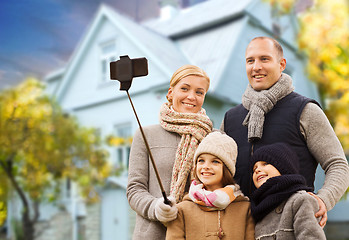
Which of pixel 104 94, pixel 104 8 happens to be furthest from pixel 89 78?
pixel 104 8

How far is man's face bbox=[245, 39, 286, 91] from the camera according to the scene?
1.99 m

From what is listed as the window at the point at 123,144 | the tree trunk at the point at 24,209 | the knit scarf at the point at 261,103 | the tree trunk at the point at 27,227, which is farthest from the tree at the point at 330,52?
the tree trunk at the point at 27,227

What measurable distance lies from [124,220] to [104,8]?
433cm

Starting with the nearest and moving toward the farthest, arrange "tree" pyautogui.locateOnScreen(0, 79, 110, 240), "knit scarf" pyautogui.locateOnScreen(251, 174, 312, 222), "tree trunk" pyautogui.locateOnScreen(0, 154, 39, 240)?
"knit scarf" pyautogui.locateOnScreen(251, 174, 312, 222)
"tree" pyautogui.locateOnScreen(0, 79, 110, 240)
"tree trunk" pyautogui.locateOnScreen(0, 154, 39, 240)

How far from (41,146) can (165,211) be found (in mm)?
7979

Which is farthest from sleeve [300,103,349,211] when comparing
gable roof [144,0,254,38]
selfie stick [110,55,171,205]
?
gable roof [144,0,254,38]

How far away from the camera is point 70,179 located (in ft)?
31.2

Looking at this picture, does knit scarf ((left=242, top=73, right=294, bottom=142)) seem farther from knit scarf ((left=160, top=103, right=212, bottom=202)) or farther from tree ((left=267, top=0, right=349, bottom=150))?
tree ((left=267, top=0, right=349, bottom=150))

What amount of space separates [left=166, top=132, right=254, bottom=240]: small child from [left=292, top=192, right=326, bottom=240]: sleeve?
205 millimetres

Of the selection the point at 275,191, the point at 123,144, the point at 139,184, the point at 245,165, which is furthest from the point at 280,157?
the point at 123,144

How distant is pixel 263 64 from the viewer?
199 cm

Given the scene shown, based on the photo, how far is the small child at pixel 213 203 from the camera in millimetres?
1728

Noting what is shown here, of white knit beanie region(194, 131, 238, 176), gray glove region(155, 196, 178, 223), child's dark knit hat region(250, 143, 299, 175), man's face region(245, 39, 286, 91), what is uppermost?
man's face region(245, 39, 286, 91)

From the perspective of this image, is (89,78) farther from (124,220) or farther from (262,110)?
(262,110)
